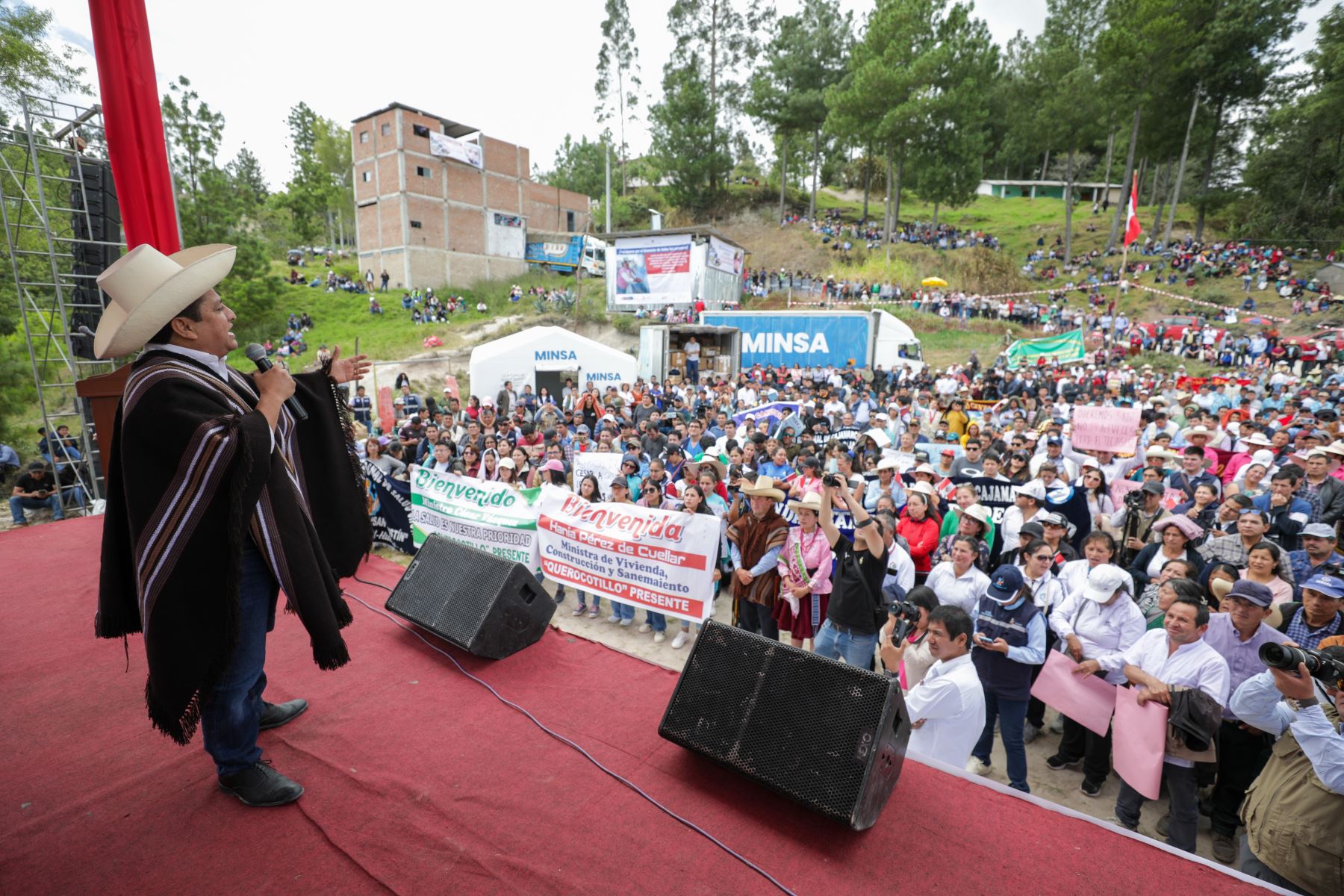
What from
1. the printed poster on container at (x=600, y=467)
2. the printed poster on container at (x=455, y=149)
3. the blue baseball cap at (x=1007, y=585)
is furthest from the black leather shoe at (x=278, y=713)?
the printed poster on container at (x=455, y=149)

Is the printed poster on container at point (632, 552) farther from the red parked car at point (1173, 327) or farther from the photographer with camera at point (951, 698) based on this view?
the red parked car at point (1173, 327)

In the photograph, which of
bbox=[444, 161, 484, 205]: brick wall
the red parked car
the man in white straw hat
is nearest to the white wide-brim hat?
the man in white straw hat

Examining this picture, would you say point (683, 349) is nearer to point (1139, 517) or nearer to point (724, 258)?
point (724, 258)

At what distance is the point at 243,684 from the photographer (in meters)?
2.23

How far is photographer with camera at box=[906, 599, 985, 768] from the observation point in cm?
331

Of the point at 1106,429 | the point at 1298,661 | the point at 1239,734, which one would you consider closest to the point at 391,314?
the point at 1106,429

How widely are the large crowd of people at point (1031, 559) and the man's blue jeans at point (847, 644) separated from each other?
0.01 m

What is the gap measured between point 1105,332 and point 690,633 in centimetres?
2932

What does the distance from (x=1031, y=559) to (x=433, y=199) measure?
1688 inches

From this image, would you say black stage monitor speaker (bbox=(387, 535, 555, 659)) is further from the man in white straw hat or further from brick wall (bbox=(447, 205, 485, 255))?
brick wall (bbox=(447, 205, 485, 255))

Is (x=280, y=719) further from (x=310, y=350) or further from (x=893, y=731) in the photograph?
(x=310, y=350)

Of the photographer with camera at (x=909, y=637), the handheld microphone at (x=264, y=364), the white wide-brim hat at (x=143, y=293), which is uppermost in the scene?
the white wide-brim hat at (x=143, y=293)

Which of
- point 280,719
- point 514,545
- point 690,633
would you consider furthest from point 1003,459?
point 280,719

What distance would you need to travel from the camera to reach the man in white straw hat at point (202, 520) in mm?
1924
